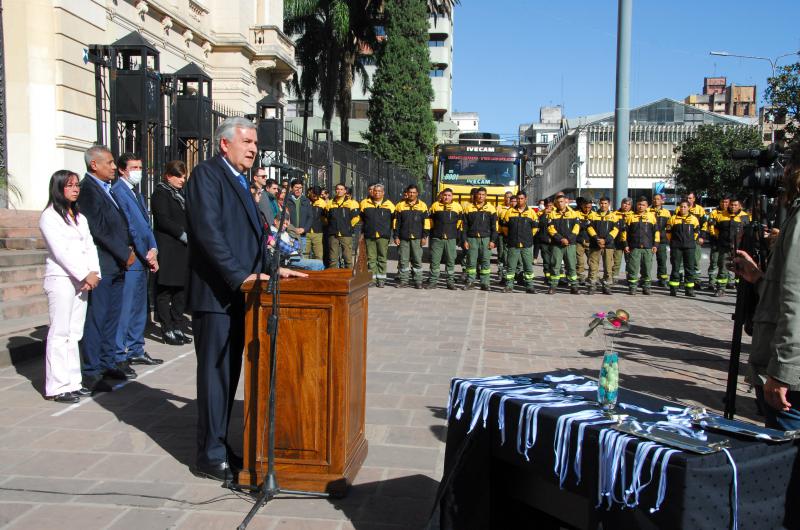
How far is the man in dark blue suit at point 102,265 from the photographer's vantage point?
6344mm

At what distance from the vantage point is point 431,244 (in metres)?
15.4

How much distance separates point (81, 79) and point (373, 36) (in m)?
25.9

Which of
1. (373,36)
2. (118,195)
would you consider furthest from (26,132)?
(373,36)

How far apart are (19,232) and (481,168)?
1329cm

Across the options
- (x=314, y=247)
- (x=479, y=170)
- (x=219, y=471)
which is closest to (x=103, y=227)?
(x=219, y=471)

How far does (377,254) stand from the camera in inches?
602

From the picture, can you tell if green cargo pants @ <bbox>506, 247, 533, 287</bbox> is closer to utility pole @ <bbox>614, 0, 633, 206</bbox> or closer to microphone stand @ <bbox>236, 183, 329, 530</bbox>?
Answer: utility pole @ <bbox>614, 0, 633, 206</bbox>

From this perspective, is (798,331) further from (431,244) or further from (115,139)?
(431,244)

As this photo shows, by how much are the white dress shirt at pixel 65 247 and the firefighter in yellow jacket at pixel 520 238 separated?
10319mm

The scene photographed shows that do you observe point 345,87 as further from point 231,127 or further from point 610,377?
point 610,377

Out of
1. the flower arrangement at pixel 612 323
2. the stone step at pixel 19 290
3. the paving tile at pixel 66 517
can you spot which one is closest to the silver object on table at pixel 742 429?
the flower arrangement at pixel 612 323

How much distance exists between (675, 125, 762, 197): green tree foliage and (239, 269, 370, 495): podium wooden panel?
158ft

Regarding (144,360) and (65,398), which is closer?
(65,398)

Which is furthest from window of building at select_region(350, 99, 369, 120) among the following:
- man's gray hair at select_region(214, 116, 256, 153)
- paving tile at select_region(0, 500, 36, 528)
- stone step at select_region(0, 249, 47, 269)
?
paving tile at select_region(0, 500, 36, 528)
